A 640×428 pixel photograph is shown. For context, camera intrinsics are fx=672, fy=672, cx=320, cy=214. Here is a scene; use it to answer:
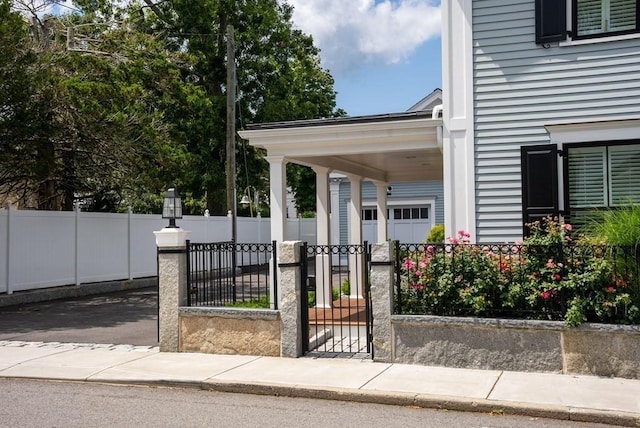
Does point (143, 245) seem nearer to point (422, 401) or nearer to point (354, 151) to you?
point (354, 151)

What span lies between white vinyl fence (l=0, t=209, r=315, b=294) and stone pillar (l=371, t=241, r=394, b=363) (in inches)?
413

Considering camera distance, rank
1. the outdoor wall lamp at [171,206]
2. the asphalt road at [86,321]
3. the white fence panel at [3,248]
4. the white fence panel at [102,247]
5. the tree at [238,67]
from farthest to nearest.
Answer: the tree at [238,67]
the white fence panel at [102,247]
the white fence panel at [3,248]
the asphalt road at [86,321]
the outdoor wall lamp at [171,206]

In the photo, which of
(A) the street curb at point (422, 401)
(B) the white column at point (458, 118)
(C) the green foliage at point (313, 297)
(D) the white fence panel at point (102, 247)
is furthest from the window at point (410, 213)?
(A) the street curb at point (422, 401)

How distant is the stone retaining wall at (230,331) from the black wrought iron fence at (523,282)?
1842mm

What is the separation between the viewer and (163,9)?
29.6 m

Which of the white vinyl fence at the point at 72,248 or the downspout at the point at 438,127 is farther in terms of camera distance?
the white vinyl fence at the point at 72,248

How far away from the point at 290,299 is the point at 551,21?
225 inches

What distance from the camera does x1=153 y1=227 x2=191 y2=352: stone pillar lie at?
9836 mm

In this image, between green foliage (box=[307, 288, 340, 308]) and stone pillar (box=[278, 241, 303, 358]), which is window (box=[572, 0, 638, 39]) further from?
green foliage (box=[307, 288, 340, 308])

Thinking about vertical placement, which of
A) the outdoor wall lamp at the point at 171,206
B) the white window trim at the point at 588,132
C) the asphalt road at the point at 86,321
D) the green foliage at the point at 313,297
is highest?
the white window trim at the point at 588,132

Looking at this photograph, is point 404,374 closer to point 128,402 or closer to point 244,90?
point 128,402

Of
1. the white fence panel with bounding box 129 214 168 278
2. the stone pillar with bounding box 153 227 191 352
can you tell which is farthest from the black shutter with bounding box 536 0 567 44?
the white fence panel with bounding box 129 214 168 278

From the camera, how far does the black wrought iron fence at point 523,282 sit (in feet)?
25.9

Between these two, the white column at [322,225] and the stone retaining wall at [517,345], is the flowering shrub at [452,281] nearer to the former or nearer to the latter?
the stone retaining wall at [517,345]
